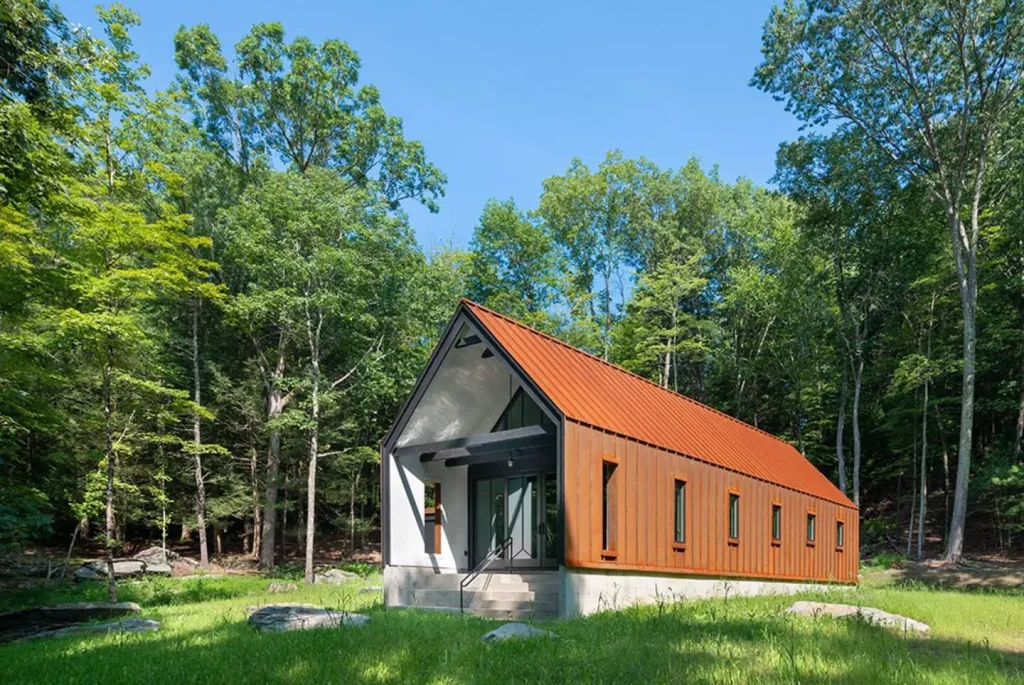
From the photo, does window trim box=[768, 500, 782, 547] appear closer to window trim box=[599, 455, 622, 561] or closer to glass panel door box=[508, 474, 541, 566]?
glass panel door box=[508, 474, 541, 566]

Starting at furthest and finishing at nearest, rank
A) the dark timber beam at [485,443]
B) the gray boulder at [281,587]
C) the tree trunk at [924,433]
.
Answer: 1. the tree trunk at [924,433]
2. the gray boulder at [281,587]
3. the dark timber beam at [485,443]

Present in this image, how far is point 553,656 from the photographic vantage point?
7.15 metres

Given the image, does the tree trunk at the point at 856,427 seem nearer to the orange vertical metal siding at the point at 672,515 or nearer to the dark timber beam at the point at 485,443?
the orange vertical metal siding at the point at 672,515

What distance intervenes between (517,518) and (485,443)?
2.82m

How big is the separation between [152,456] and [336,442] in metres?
6.93

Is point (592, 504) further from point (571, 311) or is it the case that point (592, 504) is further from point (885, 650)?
point (571, 311)

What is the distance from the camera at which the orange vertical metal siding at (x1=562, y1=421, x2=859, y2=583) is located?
37.6ft

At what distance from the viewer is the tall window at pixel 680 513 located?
46.3 ft

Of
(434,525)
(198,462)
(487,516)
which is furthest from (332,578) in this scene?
(487,516)

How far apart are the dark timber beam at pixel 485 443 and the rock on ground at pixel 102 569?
13.8 metres

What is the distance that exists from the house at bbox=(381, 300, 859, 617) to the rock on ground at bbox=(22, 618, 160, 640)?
4574mm

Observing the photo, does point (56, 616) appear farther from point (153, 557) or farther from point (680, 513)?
point (680, 513)

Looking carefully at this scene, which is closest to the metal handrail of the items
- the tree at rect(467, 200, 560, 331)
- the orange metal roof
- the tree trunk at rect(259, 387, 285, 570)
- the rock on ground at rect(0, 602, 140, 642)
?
the orange metal roof

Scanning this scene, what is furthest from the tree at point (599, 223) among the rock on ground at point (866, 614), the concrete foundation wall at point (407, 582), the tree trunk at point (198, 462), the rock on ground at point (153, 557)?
the rock on ground at point (866, 614)
